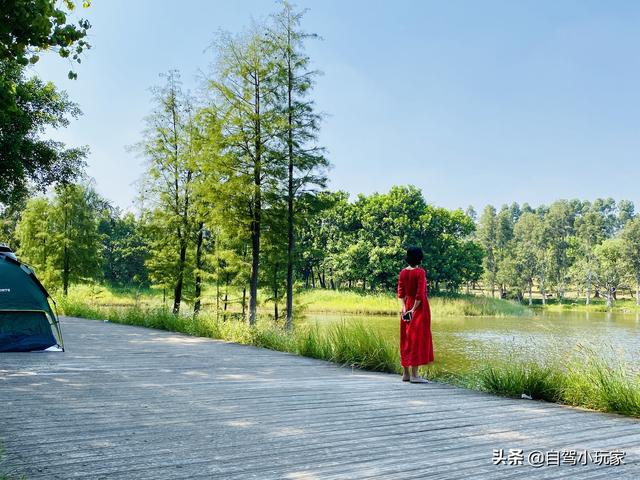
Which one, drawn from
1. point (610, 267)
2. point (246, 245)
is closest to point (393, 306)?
point (246, 245)

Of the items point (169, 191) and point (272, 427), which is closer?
point (272, 427)

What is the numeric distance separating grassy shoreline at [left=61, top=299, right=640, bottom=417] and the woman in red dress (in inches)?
29.3

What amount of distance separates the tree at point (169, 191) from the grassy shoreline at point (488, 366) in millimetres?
6571

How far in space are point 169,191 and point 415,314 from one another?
15.2 metres

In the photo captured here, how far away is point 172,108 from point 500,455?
19016 millimetres

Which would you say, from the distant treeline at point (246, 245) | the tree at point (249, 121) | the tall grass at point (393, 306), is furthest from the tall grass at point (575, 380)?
the tall grass at point (393, 306)

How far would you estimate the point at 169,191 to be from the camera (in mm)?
19797

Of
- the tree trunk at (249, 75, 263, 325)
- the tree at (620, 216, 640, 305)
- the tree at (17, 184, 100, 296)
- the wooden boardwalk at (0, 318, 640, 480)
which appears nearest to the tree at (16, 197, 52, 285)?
the tree at (17, 184, 100, 296)

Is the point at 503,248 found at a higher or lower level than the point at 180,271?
higher

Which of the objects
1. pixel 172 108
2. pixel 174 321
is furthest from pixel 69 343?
pixel 172 108

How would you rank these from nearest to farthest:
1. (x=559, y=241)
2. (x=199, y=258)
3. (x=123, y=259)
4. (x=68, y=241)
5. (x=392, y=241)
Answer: (x=199, y=258), (x=68, y=241), (x=392, y=241), (x=123, y=259), (x=559, y=241)

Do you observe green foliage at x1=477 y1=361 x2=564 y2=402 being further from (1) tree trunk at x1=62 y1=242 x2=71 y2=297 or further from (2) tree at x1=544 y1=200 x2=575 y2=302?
(2) tree at x1=544 y1=200 x2=575 y2=302

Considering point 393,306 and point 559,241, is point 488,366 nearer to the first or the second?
point 393,306

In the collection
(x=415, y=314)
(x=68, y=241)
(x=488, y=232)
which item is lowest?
(x=415, y=314)
